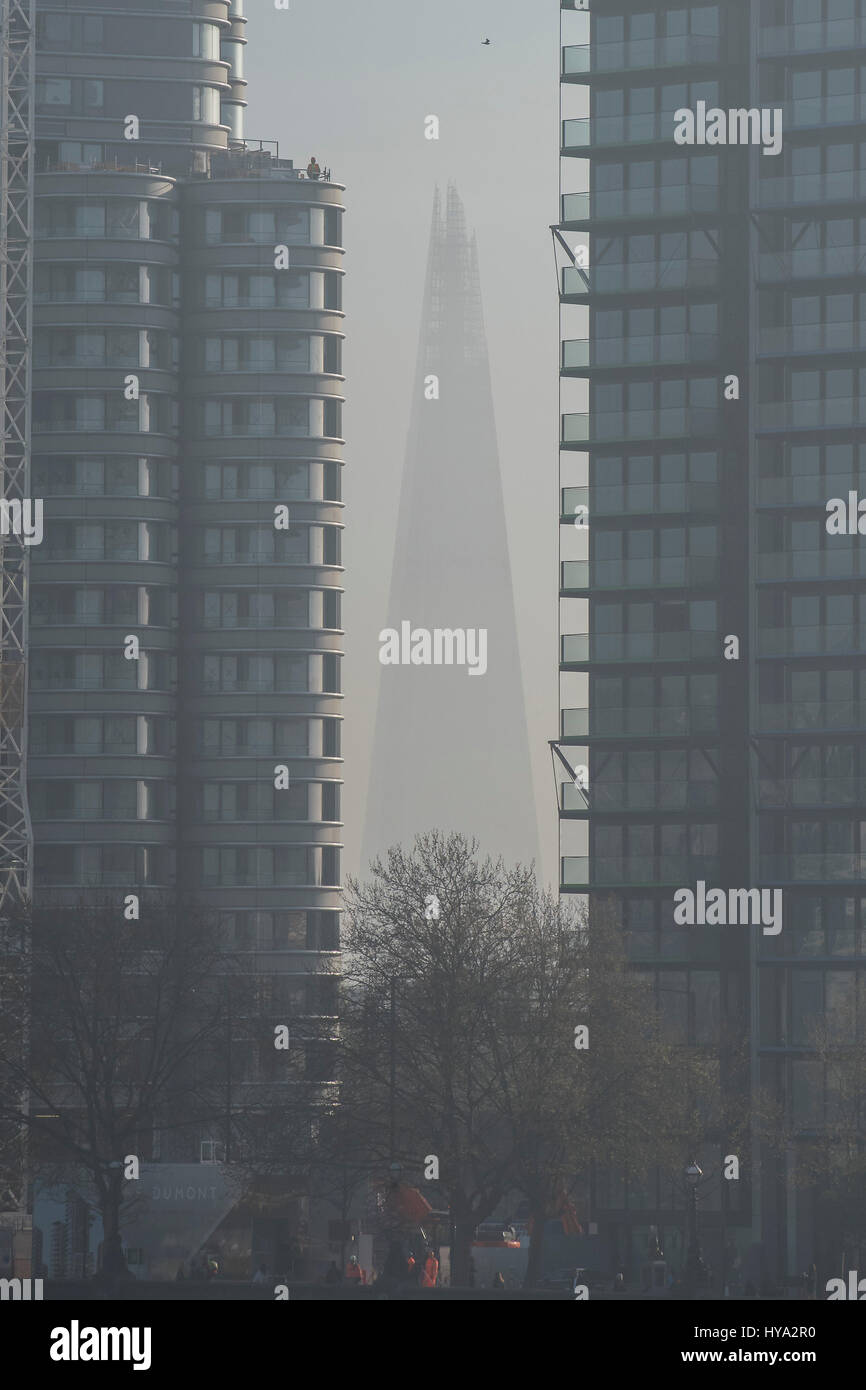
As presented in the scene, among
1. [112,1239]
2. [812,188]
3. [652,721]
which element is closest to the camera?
[112,1239]

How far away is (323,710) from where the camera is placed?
5453 inches

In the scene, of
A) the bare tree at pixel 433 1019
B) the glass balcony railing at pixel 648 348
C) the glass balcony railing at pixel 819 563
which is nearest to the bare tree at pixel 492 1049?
the bare tree at pixel 433 1019

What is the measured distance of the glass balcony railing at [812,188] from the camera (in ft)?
321

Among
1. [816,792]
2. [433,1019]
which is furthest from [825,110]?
[433,1019]

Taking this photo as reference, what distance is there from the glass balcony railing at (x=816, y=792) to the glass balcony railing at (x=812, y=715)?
1.86 m

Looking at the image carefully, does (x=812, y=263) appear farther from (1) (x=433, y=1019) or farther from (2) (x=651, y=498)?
(1) (x=433, y=1019)

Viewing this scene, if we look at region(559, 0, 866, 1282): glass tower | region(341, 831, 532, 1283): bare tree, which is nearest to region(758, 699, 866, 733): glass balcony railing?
region(559, 0, 866, 1282): glass tower

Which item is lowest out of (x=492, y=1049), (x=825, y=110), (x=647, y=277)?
(x=492, y=1049)

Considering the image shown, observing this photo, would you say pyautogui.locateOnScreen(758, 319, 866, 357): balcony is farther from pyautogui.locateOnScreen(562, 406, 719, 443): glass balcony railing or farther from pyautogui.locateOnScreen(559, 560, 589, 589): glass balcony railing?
pyautogui.locateOnScreen(559, 560, 589, 589): glass balcony railing

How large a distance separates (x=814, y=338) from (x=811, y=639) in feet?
35.8

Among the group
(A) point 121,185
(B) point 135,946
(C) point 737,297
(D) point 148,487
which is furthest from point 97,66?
(B) point 135,946

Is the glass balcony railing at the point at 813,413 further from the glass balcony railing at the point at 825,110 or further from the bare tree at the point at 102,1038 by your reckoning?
the bare tree at the point at 102,1038

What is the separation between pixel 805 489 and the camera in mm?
98000

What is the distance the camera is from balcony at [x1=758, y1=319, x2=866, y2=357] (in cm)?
9769
